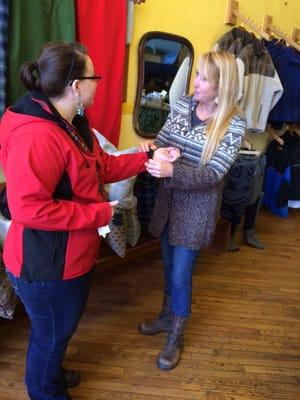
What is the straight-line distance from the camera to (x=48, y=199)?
0.98 m

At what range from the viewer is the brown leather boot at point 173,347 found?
1.71 meters

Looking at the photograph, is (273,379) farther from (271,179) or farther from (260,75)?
(271,179)

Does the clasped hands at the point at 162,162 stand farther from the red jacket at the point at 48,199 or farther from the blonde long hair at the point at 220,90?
the red jacket at the point at 48,199

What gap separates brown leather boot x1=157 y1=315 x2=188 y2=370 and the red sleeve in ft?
3.14

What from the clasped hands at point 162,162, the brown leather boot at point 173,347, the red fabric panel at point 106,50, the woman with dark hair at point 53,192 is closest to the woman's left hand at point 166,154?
the clasped hands at point 162,162

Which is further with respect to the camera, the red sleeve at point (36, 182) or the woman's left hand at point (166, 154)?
the woman's left hand at point (166, 154)

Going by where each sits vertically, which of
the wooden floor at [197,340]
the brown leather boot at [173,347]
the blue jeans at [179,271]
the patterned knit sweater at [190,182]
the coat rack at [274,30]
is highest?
the coat rack at [274,30]

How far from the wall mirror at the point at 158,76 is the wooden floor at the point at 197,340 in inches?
41.6

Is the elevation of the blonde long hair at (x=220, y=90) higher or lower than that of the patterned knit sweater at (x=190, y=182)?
higher

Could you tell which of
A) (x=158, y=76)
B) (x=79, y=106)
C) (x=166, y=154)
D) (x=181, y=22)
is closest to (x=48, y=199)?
(x=79, y=106)

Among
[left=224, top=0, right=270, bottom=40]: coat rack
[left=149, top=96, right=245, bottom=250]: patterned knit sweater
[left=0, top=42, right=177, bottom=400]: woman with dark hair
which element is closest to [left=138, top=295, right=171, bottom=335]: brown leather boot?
[left=149, top=96, right=245, bottom=250]: patterned knit sweater

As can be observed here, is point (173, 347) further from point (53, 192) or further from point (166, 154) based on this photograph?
point (53, 192)

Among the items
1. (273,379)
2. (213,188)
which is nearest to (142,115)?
(213,188)

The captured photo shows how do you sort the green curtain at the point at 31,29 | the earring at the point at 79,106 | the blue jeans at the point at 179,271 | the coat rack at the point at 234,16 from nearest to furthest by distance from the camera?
the earring at the point at 79,106 < the blue jeans at the point at 179,271 < the green curtain at the point at 31,29 < the coat rack at the point at 234,16
